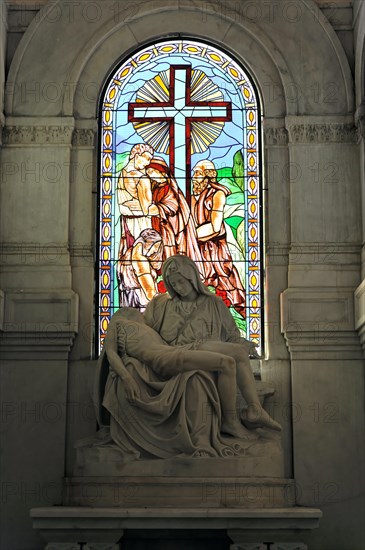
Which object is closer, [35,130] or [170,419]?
[170,419]

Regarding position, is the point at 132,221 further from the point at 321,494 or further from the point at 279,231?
the point at 321,494

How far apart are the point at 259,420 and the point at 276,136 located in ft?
10.9

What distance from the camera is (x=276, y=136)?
12.4 metres

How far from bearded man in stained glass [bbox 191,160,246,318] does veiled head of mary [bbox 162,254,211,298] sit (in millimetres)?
955

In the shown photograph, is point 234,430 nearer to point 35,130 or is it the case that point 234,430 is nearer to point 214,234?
point 214,234

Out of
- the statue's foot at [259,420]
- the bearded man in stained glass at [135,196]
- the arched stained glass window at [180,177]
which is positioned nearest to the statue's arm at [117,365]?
the statue's foot at [259,420]

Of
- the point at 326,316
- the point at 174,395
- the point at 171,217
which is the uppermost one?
the point at 171,217

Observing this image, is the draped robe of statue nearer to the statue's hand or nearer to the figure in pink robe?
the statue's hand

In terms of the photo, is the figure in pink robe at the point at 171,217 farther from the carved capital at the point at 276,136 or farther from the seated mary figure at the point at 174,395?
the seated mary figure at the point at 174,395

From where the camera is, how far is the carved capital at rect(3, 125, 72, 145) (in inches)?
487

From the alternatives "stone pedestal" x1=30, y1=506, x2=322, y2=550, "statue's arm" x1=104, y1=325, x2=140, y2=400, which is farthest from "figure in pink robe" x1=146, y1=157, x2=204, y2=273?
"stone pedestal" x1=30, y1=506, x2=322, y2=550

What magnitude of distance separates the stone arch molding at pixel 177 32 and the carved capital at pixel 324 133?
163 mm

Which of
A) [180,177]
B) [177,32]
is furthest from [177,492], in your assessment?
[177,32]

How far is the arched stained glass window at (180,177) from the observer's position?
1230cm
